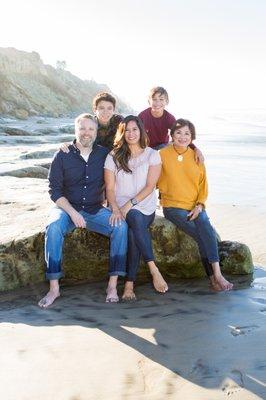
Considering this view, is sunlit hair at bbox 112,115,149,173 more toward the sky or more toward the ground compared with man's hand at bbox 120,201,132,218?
more toward the sky

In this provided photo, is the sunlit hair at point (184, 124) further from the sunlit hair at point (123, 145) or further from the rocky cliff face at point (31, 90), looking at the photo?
the rocky cliff face at point (31, 90)

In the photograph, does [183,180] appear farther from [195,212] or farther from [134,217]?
[134,217]

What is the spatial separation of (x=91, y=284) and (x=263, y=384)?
105 inches

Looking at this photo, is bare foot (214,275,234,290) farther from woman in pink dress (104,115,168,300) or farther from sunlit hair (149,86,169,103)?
sunlit hair (149,86,169,103)

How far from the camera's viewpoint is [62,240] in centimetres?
482

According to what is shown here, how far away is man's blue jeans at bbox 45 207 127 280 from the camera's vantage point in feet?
15.5

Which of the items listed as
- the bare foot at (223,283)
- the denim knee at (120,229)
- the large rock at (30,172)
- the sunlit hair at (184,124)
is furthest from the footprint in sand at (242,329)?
the large rock at (30,172)

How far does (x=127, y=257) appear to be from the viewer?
194 inches

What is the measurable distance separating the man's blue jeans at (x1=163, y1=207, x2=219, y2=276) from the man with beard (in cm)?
75

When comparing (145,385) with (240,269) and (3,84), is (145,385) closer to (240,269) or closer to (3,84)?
(240,269)

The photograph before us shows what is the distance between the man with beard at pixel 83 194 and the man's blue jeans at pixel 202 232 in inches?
29.4

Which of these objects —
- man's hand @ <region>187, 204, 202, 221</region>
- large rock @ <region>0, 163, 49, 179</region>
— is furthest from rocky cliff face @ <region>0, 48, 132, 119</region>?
man's hand @ <region>187, 204, 202, 221</region>

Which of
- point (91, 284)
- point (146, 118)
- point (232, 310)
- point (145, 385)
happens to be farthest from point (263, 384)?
point (146, 118)

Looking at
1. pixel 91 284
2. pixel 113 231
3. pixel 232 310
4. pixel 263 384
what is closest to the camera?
pixel 263 384
